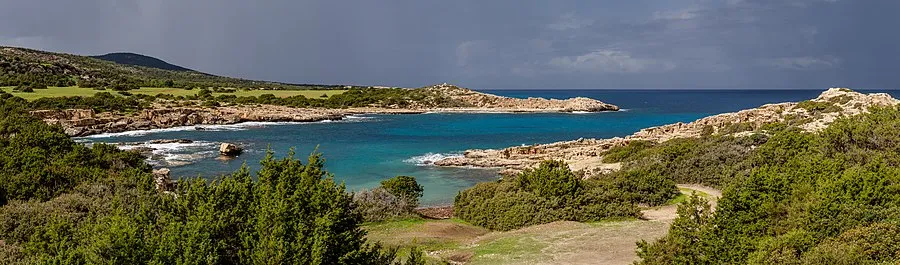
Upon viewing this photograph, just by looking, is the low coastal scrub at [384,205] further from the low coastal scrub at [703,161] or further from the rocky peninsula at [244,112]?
the rocky peninsula at [244,112]

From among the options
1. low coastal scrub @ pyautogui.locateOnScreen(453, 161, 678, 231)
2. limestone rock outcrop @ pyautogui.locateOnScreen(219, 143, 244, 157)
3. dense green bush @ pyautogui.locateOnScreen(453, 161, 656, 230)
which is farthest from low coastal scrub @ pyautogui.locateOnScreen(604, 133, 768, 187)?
limestone rock outcrop @ pyautogui.locateOnScreen(219, 143, 244, 157)

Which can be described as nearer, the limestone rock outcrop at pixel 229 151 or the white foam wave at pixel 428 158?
the white foam wave at pixel 428 158

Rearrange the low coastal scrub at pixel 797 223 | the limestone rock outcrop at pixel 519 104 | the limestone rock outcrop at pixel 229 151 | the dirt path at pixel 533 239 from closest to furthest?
1. the low coastal scrub at pixel 797 223
2. the dirt path at pixel 533 239
3. the limestone rock outcrop at pixel 229 151
4. the limestone rock outcrop at pixel 519 104

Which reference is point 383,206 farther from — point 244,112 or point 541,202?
point 244,112

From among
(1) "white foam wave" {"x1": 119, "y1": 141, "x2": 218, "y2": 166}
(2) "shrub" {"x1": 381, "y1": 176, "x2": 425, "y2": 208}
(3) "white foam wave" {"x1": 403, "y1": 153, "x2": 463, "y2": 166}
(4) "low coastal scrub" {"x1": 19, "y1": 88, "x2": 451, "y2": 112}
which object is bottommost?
(3) "white foam wave" {"x1": 403, "y1": 153, "x2": 463, "y2": 166}

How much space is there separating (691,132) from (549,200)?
3292 centimetres

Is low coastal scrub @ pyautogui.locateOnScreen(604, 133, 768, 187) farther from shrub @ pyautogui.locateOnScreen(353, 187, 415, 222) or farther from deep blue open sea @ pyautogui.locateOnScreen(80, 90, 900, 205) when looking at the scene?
shrub @ pyautogui.locateOnScreen(353, 187, 415, 222)

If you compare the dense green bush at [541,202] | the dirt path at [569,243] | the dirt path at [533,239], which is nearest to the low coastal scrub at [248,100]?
the dense green bush at [541,202]

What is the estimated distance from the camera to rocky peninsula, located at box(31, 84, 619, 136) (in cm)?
5944

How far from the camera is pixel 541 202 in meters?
20.8

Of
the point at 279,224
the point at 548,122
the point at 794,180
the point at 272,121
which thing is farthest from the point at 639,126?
the point at 279,224

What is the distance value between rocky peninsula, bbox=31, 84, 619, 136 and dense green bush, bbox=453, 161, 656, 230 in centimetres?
2841

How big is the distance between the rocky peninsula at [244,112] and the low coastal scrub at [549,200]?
2852 cm

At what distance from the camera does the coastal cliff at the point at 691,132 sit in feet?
126
